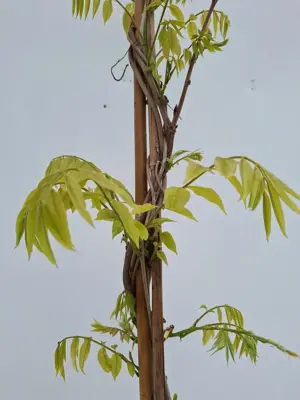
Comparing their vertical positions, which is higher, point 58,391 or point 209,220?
point 209,220

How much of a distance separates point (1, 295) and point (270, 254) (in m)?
0.66

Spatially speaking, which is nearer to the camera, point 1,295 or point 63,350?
point 63,350

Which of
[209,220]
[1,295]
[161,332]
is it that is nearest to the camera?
[161,332]

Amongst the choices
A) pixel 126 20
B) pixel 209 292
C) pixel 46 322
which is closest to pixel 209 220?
pixel 209 292

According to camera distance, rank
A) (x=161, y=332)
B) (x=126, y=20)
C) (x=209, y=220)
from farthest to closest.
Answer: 1. (x=209, y=220)
2. (x=126, y=20)
3. (x=161, y=332)

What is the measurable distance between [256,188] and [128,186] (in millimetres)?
785

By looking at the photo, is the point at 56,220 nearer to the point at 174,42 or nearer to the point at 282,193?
the point at 282,193

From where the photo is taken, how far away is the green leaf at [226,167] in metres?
0.50

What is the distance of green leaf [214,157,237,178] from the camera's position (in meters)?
0.50

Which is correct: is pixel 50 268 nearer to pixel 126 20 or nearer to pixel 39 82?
pixel 39 82

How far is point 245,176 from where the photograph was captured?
50cm

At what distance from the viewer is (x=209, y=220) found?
50.6 inches

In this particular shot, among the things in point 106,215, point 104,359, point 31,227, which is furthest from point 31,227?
point 104,359

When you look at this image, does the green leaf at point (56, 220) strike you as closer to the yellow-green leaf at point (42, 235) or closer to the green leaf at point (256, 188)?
the yellow-green leaf at point (42, 235)
